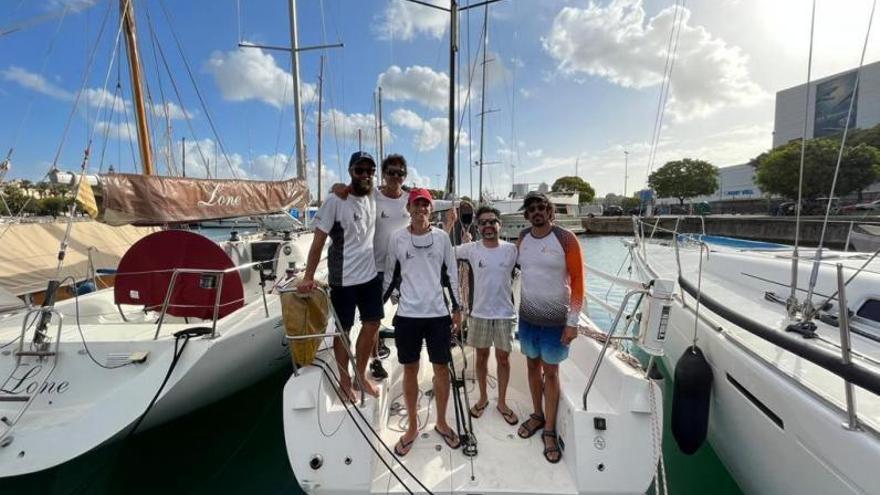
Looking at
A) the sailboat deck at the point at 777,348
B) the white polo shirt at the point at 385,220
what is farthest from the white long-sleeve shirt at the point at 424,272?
the sailboat deck at the point at 777,348

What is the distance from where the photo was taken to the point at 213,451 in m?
3.90

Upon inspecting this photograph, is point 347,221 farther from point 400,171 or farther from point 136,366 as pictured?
point 136,366

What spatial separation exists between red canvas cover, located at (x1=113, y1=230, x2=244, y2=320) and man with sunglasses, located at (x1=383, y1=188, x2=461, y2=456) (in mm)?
2661

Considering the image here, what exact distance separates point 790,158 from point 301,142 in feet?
114

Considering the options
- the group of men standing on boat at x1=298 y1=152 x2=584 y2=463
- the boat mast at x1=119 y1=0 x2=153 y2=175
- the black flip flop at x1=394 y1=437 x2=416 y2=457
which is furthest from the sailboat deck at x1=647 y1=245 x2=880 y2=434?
the boat mast at x1=119 y1=0 x2=153 y2=175

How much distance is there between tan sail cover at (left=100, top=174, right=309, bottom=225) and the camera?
4441mm

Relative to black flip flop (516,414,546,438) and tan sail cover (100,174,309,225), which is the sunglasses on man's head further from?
tan sail cover (100,174,309,225)

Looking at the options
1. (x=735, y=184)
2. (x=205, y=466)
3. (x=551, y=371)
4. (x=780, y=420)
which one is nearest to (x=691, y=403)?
(x=780, y=420)

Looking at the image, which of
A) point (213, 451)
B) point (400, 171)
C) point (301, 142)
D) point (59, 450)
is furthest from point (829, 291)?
point (301, 142)

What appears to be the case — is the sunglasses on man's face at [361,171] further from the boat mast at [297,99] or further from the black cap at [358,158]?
the boat mast at [297,99]

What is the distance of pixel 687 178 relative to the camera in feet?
132

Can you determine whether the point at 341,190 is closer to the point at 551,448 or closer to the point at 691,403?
the point at 551,448

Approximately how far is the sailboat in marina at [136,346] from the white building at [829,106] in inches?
1170

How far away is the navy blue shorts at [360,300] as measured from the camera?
118 inches
